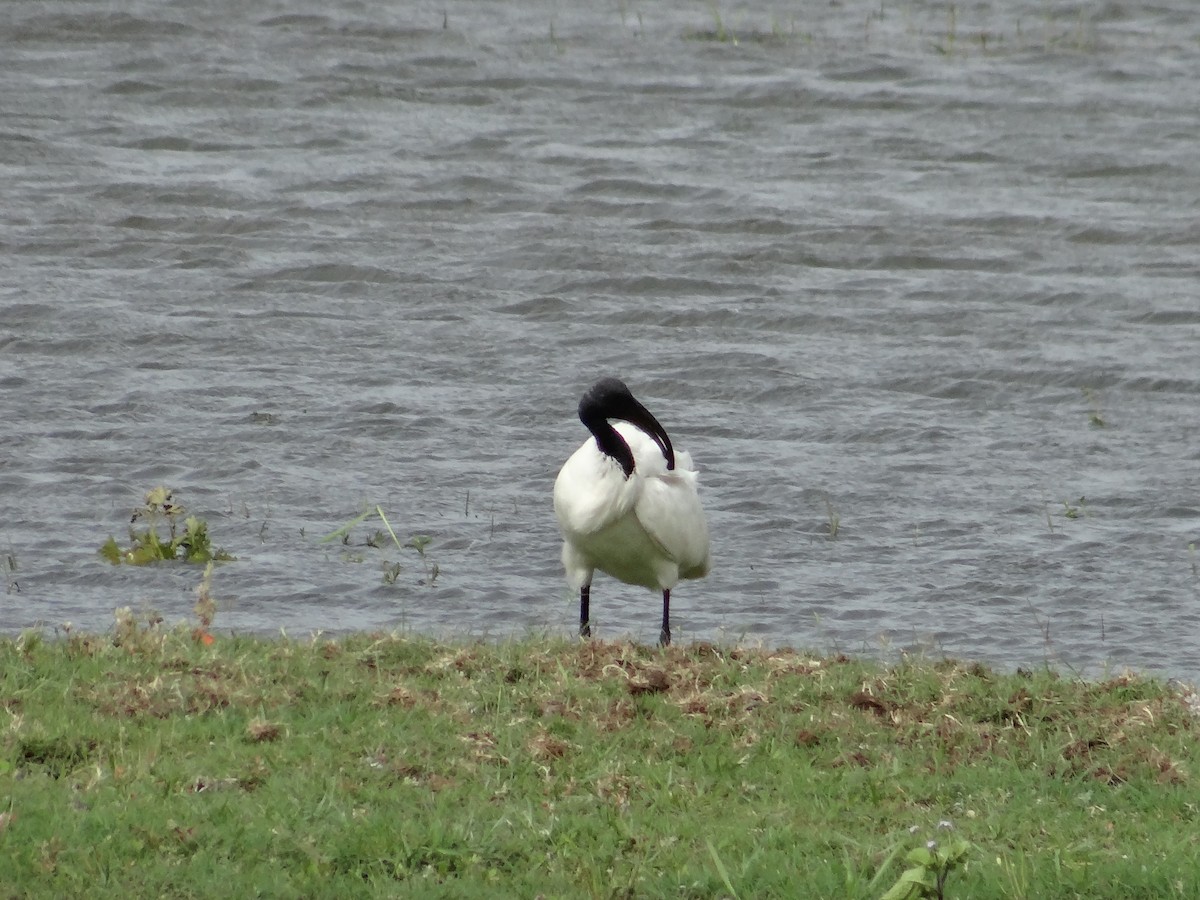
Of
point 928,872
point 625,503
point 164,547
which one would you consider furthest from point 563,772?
point 164,547

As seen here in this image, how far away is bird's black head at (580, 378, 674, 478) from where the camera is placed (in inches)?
282

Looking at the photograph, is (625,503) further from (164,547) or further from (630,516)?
(164,547)

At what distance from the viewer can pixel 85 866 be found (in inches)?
179

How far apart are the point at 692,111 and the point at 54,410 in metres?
7.38

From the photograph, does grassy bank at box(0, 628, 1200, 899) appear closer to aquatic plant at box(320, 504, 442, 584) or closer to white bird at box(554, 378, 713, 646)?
white bird at box(554, 378, 713, 646)

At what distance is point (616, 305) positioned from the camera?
41.9ft

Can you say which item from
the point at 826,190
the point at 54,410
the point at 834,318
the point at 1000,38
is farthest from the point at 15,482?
the point at 1000,38

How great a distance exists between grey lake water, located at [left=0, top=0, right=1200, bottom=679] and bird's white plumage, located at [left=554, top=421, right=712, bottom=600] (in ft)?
1.21

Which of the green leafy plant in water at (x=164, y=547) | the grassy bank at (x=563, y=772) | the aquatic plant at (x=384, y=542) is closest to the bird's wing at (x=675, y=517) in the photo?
the grassy bank at (x=563, y=772)

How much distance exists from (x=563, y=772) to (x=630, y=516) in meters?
2.15

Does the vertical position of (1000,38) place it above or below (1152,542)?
above

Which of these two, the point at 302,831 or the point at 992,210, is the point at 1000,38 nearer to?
the point at 992,210

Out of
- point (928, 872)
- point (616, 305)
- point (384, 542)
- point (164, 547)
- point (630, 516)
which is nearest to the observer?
point (928, 872)

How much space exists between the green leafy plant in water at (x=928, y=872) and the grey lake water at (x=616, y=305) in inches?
125
